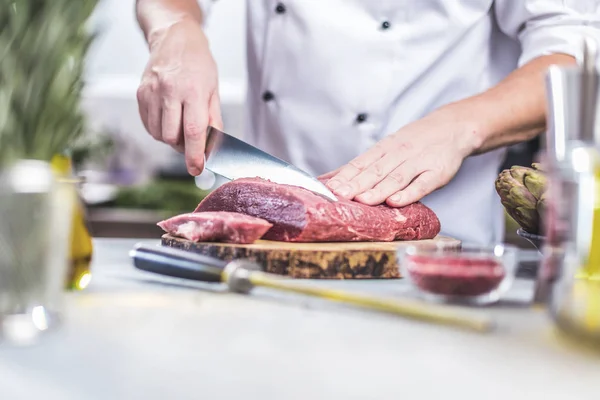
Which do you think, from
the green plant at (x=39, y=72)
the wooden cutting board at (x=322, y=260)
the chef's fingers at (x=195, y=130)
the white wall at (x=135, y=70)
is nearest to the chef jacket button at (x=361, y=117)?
the chef's fingers at (x=195, y=130)

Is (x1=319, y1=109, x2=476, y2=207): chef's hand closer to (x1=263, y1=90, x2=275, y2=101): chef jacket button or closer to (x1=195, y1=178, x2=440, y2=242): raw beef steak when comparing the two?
(x1=195, y1=178, x2=440, y2=242): raw beef steak

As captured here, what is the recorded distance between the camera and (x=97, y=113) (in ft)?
19.8

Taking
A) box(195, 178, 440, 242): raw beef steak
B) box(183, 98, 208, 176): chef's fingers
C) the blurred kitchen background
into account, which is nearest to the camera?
box(195, 178, 440, 242): raw beef steak

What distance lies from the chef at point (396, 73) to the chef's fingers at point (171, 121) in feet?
0.08

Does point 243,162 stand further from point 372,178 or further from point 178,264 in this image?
point 178,264

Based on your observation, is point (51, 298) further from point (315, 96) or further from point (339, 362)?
point (315, 96)

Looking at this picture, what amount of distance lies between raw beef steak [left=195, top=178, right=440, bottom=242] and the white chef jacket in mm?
476

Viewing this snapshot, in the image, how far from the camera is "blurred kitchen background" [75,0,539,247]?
434 cm

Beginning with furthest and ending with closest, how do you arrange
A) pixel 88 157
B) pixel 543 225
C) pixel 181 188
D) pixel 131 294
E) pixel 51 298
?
pixel 88 157, pixel 181 188, pixel 543 225, pixel 131 294, pixel 51 298

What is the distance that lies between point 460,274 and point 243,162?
76 cm

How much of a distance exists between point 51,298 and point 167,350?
0.16 m

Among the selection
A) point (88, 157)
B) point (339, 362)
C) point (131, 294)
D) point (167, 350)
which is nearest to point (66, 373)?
point (167, 350)

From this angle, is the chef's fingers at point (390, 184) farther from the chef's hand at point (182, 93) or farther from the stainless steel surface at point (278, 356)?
the stainless steel surface at point (278, 356)

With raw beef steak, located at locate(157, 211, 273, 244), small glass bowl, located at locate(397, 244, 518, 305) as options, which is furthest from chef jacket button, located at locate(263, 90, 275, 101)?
small glass bowl, located at locate(397, 244, 518, 305)
